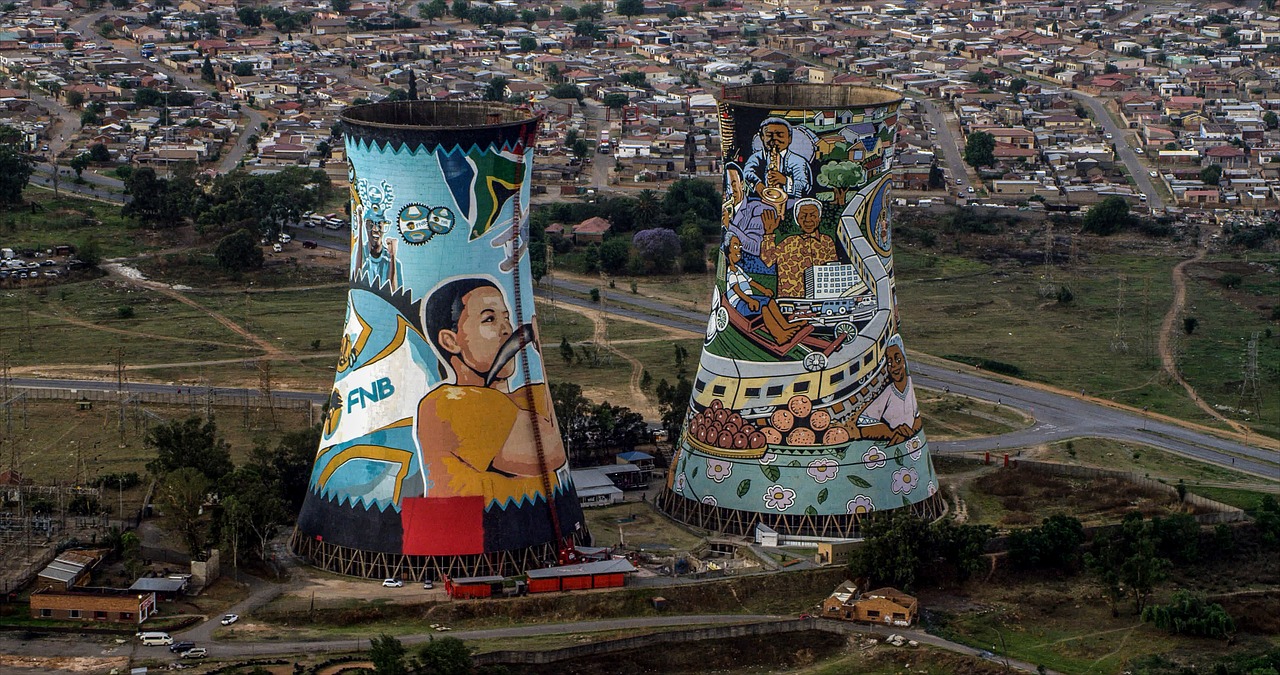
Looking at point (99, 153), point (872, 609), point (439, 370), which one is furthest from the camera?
point (99, 153)

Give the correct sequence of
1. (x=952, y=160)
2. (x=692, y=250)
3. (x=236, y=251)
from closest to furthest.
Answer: (x=236, y=251) → (x=692, y=250) → (x=952, y=160)

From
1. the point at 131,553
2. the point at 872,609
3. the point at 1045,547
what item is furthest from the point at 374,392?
the point at 1045,547

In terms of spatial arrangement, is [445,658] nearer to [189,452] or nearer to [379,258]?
[379,258]

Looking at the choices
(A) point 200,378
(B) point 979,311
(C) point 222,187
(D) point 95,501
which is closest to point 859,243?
(D) point 95,501

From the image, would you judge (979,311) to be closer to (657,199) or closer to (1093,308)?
(1093,308)

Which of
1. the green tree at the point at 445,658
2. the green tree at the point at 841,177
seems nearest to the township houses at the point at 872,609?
the green tree at the point at 445,658

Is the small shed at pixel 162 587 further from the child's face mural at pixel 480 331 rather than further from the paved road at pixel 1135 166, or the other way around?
the paved road at pixel 1135 166
